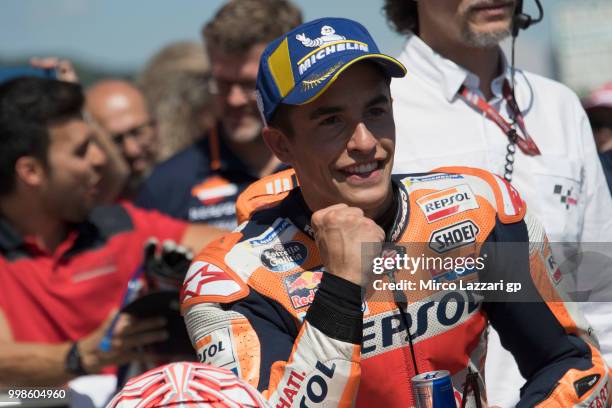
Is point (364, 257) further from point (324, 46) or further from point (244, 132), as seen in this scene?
point (244, 132)

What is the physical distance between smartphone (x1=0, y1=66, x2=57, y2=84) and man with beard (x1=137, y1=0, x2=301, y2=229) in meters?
0.82

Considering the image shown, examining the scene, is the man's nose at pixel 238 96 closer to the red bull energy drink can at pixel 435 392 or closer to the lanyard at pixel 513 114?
the lanyard at pixel 513 114

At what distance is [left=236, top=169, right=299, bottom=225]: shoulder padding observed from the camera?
3.46 metres

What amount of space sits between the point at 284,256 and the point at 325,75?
0.51 m

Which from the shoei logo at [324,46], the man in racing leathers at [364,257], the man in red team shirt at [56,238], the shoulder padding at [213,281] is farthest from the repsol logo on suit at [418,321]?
the man in red team shirt at [56,238]

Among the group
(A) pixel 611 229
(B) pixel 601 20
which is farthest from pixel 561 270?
(B) pixel 601 20

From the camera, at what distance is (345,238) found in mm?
2881

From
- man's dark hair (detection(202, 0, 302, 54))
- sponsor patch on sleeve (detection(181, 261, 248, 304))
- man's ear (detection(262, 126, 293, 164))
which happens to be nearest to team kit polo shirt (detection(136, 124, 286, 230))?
man's dark hair (detection(202, 0, 302, 54))

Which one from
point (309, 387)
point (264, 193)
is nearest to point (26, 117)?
point (264, 193)

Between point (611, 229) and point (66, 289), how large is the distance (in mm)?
2454

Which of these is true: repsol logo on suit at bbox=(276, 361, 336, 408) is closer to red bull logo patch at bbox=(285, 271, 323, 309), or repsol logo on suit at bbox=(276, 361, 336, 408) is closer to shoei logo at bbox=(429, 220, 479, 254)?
red bull logo patch at bbox=(285, 271, 323, 309)

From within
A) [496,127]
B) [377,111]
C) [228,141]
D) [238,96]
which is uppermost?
[377,111]

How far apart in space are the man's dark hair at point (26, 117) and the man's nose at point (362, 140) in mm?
2708

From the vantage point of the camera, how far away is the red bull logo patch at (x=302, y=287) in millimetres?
3020
